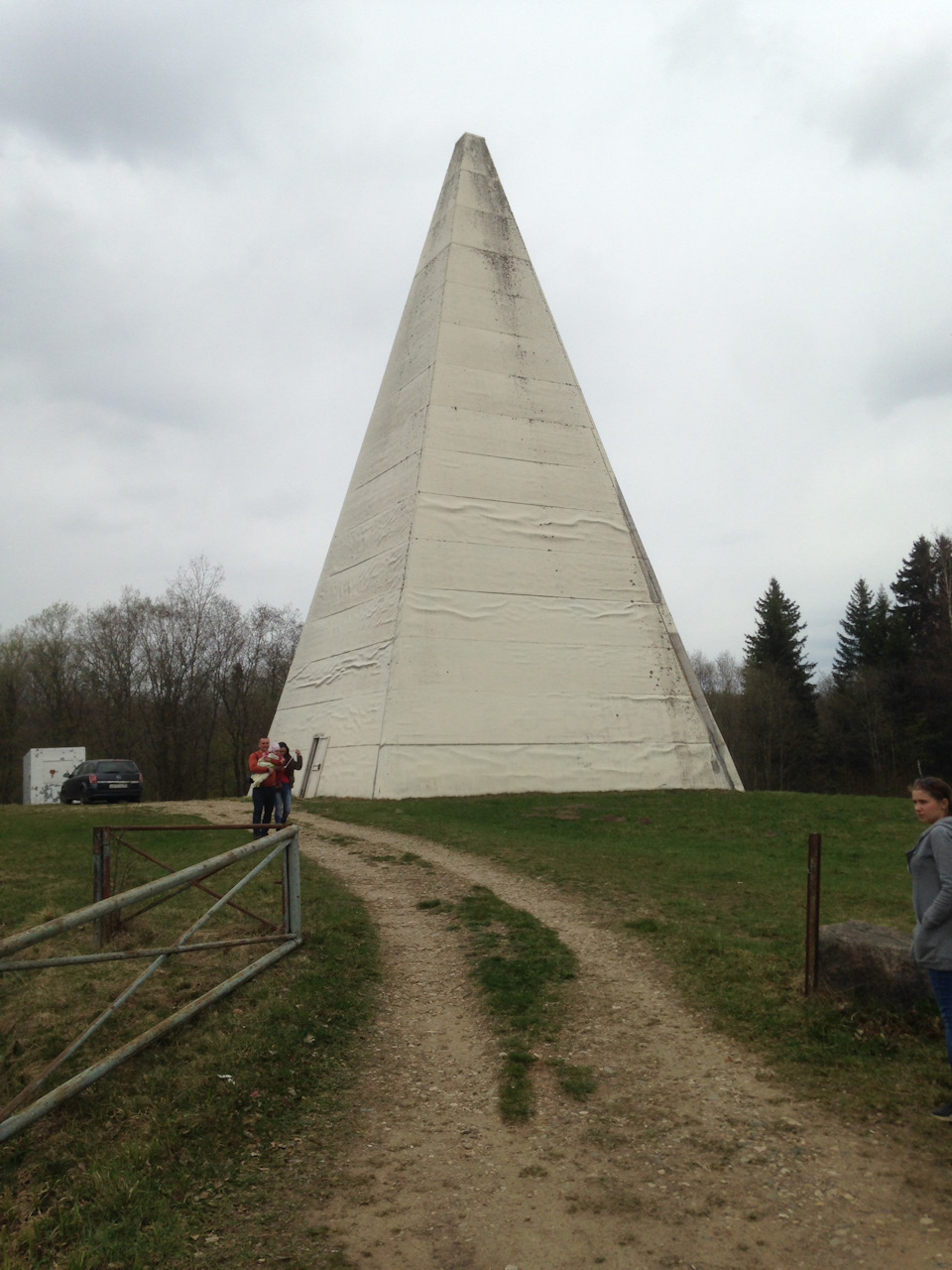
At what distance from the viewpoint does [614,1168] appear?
4.19 metres

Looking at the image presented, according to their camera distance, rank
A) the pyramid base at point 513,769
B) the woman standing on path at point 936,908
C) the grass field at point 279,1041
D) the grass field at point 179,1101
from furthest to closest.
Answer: the pyramid base at point 513,769 → the woman standing on path at point 936,908 → the grass field at point 279,1041 → the grass field at point 179,1101

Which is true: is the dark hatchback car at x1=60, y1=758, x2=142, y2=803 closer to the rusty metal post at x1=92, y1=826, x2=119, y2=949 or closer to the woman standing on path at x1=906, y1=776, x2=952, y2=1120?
the rusty metal post at x1=92, y1=826, x2=119, y2=949

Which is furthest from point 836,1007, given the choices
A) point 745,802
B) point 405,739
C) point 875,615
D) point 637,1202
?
point 875,615

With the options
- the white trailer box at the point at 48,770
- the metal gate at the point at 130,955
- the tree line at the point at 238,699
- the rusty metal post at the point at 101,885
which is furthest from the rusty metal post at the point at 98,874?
the tree line at the point at 238,699

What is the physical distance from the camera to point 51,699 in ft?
152

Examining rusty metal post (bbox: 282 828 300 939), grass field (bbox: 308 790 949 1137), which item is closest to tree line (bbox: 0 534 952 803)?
grass field (bbox: 308 790 949 1137)

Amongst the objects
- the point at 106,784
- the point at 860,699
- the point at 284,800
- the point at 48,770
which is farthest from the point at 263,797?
the point at 860,699

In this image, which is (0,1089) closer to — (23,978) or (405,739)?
(23,978)

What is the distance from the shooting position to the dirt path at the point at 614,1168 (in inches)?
141

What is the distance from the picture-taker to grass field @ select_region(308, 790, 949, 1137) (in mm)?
5141

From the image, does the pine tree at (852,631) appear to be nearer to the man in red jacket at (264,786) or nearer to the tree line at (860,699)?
the tree line at (860,699)

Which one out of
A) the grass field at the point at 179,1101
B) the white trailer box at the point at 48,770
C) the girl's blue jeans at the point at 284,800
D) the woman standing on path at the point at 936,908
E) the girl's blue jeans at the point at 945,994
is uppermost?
the woman standing on path at the point at 936,908

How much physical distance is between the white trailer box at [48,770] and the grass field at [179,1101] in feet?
87.1

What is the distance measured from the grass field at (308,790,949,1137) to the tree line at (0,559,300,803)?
93.3ft
